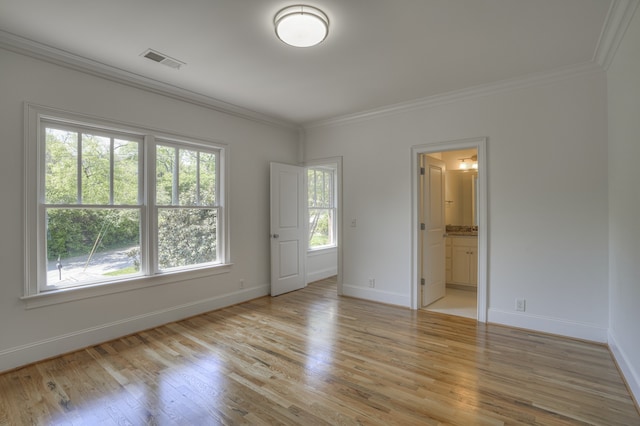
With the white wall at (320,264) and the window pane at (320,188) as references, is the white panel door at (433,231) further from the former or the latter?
the window pane at (320,188)

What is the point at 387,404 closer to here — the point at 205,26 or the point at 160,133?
the point at 205,26

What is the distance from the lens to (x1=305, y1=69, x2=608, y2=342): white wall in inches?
123

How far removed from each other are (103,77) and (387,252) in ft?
13.0

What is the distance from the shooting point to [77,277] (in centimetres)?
311

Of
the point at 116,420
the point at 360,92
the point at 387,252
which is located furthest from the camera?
the point at 387,252

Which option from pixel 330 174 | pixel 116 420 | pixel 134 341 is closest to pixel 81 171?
pixel 134 341

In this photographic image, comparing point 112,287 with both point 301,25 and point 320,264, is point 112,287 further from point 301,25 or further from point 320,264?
point 320,264

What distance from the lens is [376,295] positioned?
4633mm

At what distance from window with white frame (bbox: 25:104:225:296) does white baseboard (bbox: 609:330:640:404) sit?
13.9ft

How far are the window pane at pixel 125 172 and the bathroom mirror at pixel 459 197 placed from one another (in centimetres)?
498

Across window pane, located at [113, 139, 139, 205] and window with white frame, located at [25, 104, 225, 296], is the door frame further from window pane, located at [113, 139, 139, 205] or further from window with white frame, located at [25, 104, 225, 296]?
window pane, located at [113, 139, 139, 205]

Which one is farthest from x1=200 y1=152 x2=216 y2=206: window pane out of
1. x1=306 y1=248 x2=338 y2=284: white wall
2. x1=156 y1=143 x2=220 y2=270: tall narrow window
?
x1=306 y1=248 x2=338 y2=284: white wall

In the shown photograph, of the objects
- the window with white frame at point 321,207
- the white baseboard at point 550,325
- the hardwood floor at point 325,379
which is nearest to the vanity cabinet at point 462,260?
the white baseboard at point 550,325

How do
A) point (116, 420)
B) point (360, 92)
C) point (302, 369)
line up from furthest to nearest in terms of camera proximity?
point (360, 92) < point (302, 369) < point (116, 420)
